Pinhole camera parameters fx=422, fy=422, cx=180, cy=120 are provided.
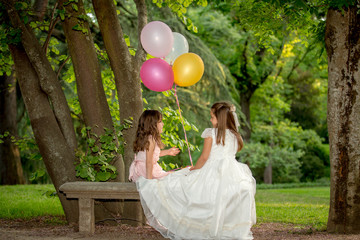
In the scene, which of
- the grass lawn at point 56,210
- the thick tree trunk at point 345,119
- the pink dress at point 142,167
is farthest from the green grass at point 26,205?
the thick tree trunk at point 345,119

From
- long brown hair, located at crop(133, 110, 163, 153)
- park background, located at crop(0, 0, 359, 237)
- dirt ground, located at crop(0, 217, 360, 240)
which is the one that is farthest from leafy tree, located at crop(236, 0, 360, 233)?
long brown hair, located at crop(133, 110, 163, 153)

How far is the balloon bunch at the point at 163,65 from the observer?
491 centimetres

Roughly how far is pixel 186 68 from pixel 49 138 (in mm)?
1978

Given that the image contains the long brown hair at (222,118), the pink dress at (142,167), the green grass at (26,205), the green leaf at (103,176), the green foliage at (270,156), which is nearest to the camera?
the long brown hair at (222,118)

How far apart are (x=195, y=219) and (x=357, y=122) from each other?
214 centimetres

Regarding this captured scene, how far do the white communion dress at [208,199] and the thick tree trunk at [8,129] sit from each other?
349 inches

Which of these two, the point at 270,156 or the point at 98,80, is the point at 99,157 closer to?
the point at 98,80

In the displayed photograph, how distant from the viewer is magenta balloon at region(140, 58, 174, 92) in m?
4.88

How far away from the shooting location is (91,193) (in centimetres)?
460

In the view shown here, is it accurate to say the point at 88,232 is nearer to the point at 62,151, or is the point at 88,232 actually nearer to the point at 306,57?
the point at 62,151

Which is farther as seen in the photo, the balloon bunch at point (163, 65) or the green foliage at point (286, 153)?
the green foliage at point (286, 153)

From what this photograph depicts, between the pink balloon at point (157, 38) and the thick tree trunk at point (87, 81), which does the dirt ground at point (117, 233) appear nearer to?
the thick tree trunk at point (87, 81)

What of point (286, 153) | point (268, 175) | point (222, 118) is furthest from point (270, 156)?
point (222, 118)

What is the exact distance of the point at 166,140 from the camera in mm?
6180
